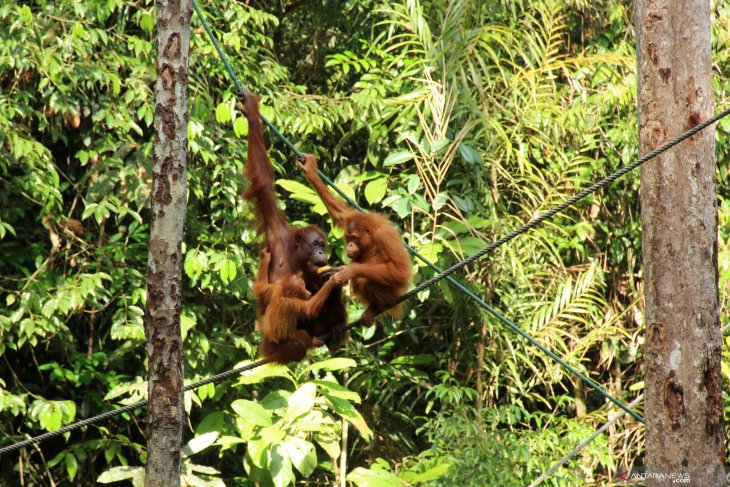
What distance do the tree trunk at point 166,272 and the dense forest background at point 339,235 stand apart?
6.61 feet

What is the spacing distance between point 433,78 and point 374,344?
2033 millimetres

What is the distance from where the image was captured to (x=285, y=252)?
16.1ft

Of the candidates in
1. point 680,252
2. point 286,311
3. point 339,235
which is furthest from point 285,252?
point 680,252

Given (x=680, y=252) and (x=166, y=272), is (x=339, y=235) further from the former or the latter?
(x=680, y=252)

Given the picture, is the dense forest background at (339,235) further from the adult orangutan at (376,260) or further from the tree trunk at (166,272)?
the tree trunk at (166,272)

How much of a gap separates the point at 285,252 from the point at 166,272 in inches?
50.1

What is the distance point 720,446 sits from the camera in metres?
3.86

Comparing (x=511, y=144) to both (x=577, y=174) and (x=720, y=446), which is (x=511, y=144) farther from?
(x=720, y=446)

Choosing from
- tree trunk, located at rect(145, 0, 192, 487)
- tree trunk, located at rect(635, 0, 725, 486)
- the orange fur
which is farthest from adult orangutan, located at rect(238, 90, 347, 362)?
tree trunk, located at rect(635, 0, 725, 486)

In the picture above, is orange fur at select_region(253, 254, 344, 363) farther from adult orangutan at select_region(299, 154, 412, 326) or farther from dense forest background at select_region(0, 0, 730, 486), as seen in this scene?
dense forest background at select_region(0, 0, 730, 486)

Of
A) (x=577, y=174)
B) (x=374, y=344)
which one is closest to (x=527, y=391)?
(x=374, y=344)

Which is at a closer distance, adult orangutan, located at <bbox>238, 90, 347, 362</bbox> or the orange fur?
the orange fur

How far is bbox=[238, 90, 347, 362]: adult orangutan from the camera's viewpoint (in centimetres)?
474

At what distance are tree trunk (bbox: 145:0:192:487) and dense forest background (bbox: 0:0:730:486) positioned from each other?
2016 millimetres
